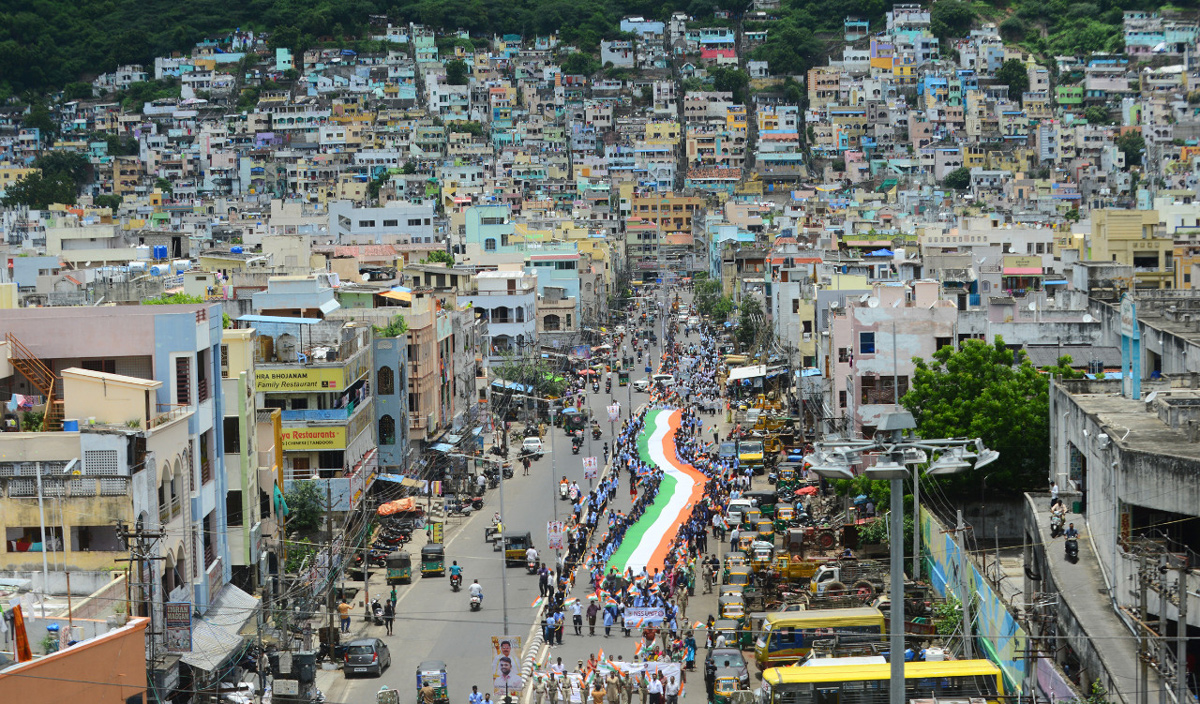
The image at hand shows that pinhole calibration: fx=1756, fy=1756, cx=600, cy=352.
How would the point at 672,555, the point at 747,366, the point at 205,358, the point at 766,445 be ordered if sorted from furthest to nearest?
the point at 747,366, the point at 766,445, the point at 672,555, the point at 205,358

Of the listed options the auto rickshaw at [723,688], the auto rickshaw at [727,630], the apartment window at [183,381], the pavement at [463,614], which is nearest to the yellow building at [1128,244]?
the pavement at [463,614]

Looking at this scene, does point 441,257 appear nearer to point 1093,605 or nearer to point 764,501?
point 764,501

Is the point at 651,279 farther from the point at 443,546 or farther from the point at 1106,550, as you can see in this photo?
the point at 1106,550

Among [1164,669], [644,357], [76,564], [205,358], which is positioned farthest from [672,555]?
[644,357]

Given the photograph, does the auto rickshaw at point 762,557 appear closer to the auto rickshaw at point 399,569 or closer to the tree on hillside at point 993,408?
the tree on hillside at point 993,408

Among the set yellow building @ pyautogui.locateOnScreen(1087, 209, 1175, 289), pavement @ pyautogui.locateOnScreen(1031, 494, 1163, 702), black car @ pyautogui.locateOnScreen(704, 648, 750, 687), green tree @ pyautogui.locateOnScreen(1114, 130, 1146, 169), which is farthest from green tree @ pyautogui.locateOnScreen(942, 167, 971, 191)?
black car @ pyautogui.locateOnScreen(704, 648, 750, 687)
